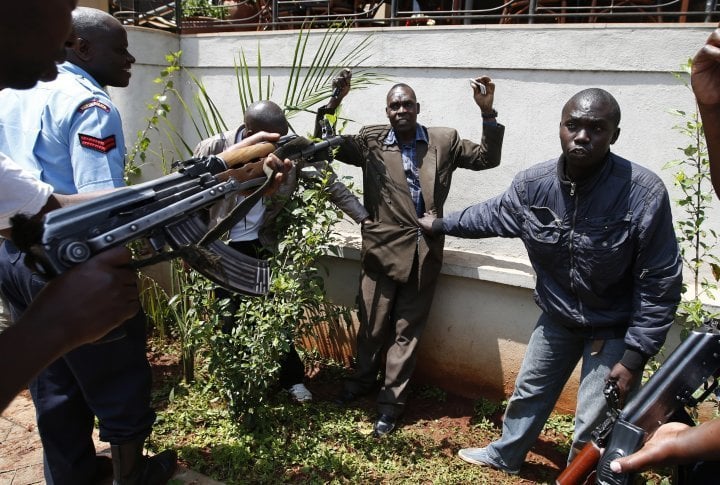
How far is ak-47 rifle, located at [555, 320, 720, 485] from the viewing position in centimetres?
207

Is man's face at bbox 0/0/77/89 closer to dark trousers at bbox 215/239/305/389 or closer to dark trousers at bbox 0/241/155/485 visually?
dark trousers at bbox 0/241/155/485

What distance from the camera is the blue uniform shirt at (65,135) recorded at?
239 cm

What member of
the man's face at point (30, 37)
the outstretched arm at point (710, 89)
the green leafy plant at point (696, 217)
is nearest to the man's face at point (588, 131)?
the green leafy plant at point (696, 217)

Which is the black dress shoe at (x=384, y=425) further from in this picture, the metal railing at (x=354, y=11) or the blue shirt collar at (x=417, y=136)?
the metal railing at (x=354, y=11)

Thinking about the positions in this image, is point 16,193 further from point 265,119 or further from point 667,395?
point 667,395

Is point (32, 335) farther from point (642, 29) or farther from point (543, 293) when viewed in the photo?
point (642, 29)

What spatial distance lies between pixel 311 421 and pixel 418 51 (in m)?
2.73

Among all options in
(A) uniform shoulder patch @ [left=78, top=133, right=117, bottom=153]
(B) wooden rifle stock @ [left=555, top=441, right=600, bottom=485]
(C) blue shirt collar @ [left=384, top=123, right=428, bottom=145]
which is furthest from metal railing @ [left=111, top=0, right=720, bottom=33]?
(B) wooden rifle stock @ [left=555, top=441, right=600, bottom=485]

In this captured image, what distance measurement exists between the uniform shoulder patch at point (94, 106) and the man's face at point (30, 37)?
4.02ft

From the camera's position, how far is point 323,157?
3.13 m

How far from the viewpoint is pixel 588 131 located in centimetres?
268

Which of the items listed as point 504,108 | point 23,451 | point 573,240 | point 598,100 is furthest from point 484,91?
point 23,451

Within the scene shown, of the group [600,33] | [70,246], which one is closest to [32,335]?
[70,246]

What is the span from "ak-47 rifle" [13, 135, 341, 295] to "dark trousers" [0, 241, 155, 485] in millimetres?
682
